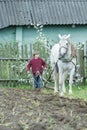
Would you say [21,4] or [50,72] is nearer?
[50,72]

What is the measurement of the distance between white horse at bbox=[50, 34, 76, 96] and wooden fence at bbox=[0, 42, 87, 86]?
1923 mm

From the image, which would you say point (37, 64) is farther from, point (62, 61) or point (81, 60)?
point (81, 60)

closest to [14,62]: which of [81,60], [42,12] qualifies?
[81,60]

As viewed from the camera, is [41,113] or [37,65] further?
[37,65]

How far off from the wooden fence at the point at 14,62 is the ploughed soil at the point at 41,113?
758 centimetres

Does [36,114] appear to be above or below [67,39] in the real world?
below

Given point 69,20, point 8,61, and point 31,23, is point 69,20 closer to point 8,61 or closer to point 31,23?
point 31,23

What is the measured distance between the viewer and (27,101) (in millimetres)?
13539

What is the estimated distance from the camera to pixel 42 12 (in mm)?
34250

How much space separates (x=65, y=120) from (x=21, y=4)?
2435 centimetres

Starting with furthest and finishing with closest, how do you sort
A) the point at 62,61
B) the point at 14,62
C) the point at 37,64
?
the point at 14,62 < the point at 37,64 < the point at 62,61

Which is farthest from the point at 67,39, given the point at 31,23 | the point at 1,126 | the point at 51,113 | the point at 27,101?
the point at 31,23

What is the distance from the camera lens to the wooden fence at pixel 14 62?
72.7 feet

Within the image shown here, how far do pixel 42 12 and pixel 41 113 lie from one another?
75.6 feet
